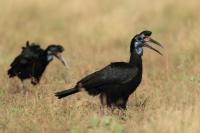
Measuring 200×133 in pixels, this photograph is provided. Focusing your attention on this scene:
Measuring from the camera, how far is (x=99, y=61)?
1808cm

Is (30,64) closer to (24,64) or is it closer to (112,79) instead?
(24,64)

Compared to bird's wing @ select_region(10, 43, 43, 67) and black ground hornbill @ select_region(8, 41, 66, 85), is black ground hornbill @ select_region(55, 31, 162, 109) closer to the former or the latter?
black ground hornbill @ select_region(8, 41, 66, 85)

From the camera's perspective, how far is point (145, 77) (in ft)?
50.8

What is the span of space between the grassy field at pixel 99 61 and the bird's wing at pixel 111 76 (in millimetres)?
392

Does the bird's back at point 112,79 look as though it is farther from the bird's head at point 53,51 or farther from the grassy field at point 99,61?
the bird's head at point 53,51

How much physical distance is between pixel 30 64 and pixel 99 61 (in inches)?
98.7

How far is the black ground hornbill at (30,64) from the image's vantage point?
15703 millimetres

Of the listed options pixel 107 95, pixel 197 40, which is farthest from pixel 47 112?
pixel 197 40

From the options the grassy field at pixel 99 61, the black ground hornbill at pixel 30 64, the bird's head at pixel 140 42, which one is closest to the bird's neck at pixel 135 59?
the bird's head at pixel 140 42

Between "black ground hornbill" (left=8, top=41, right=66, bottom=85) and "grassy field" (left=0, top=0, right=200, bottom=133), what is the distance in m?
0.21

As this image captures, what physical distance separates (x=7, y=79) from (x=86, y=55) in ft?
10.0

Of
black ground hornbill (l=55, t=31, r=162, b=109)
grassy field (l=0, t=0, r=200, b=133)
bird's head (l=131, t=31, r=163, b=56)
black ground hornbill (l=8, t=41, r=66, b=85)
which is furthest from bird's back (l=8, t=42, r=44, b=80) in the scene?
black ground hornbill (l=55, t=31, r=162, b=109)

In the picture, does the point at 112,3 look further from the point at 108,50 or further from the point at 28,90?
the point at 28,90

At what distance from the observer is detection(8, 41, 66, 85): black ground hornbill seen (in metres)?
15.7
